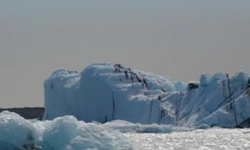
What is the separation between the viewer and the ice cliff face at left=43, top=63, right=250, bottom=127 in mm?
30750

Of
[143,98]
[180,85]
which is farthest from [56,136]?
[180,85]

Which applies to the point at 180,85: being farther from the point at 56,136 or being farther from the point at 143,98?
the point at 56,136

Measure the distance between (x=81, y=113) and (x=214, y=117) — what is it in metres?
8.56

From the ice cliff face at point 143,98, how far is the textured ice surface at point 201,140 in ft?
2.19

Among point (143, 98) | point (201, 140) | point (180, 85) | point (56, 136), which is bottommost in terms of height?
point (201, 140)

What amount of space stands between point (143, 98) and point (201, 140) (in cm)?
611

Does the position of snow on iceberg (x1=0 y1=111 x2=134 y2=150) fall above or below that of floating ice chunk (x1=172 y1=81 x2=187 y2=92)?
above

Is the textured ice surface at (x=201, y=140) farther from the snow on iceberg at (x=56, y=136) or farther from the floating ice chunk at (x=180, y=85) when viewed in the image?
the floating ice chunk at (x=180, y=85)

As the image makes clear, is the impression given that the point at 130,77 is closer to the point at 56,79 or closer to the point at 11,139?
the point at 56,79

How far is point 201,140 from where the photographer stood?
28000mm

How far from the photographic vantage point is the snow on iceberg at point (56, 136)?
54.4 ft

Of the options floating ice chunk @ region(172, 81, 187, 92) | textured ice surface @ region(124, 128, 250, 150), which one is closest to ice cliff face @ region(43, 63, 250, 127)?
textured ice surface @ region(124, 128, 250, 150)

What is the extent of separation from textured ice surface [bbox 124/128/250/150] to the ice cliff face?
2.19 ft

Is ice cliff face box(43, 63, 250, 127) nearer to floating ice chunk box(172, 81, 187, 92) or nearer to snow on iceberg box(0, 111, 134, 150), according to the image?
floating ice chunk box(172, 81, 187, 92)
